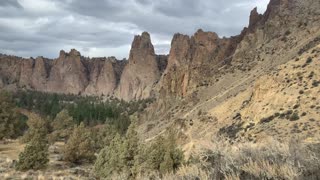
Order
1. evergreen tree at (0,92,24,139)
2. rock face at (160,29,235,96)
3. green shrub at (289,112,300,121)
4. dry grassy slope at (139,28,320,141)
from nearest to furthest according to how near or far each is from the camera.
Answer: green shrub at (289,112,300,121), evergreen tree at (0,92,24,139), dry grassy slope at (139,28,320,141), rock face at (160,29,235,96)

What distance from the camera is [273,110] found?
51438 millimetres

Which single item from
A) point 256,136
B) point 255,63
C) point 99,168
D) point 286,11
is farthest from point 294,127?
point 286,11

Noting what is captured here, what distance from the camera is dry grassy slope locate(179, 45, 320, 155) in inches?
1769

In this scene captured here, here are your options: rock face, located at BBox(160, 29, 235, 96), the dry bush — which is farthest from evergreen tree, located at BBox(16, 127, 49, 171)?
rock face, located at BBox(160, 29, 235, 96)

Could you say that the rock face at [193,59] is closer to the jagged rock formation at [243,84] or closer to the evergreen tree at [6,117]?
the jagged rock formation at [243,84]

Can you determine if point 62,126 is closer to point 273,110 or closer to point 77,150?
point 77,150

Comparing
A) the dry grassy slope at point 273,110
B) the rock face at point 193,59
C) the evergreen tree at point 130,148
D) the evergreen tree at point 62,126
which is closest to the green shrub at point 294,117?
the dry grassy slope at point 273,110

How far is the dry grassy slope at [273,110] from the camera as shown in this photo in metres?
44.9

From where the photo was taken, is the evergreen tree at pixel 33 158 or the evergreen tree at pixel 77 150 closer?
the evergreen tree at pixel 33 158

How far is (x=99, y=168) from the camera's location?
34.4m

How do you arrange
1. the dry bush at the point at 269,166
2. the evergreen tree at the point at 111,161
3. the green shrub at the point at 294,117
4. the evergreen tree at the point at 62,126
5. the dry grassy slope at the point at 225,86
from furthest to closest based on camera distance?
the dry grassy slope at the point at 225,86, the evergreen tree at the point at 62,126, the green shrub at the point at 294,117, the evergreen tree at the point at 111,161, the dry bush at the point at 269,166

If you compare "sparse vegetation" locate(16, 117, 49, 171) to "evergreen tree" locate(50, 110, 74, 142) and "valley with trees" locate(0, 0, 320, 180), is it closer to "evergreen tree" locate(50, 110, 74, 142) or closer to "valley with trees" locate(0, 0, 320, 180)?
"valley with trees" locate(0, 0, 320, 180)

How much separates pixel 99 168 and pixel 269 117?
23.8 meters

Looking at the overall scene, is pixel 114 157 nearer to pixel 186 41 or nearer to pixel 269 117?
pixel 269 117
